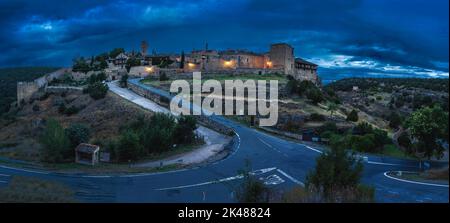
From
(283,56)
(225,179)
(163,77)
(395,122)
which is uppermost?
(283,56)

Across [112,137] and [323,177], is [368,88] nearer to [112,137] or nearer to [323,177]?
[112,137]

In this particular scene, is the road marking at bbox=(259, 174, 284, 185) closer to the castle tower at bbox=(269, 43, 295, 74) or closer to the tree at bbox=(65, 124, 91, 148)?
the tree at bbox=(65, 124, 91, 148)

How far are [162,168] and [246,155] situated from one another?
229 inches

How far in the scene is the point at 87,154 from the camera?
26.6 metres

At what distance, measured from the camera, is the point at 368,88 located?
7438cm

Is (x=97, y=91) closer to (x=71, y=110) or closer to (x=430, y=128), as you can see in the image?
(x=71, y=110)

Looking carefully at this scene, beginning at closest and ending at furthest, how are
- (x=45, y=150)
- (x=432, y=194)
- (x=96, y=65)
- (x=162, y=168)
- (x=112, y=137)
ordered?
1. (x=432, y=194)
2. (x=162, y=168)
3. (x=45, y=150)
4. (x=112, y=137)
5. (x=96, y=65)

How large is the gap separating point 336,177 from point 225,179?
34.8 ft

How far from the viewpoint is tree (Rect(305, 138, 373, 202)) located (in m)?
9.71

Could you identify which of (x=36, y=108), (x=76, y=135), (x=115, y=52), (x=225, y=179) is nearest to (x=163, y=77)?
(x=36, y=108)

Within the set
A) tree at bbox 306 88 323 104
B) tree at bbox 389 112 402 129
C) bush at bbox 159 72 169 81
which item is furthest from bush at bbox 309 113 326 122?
bush at bbox 159 72 169 81

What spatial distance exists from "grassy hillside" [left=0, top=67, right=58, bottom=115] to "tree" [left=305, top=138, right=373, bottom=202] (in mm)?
67809

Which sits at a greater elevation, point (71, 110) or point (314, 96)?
point (314, 96)

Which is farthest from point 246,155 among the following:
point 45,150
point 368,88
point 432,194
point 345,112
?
point 368,88
